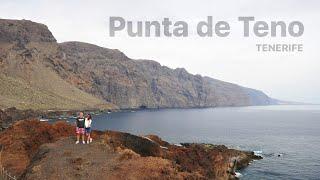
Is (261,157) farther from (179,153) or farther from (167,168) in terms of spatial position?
(167,168)

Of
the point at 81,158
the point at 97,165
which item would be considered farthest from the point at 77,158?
the point at 97,165

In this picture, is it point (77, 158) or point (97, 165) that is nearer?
point (97, 165)

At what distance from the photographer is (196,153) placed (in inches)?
2457

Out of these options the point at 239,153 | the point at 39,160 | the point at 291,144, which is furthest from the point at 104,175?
the point at 291,144

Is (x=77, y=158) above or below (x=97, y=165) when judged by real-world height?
above

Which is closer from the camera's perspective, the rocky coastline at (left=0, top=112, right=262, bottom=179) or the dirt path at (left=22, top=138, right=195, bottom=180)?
the dirt path at (left=22, top=138, right=195, bottom=180)

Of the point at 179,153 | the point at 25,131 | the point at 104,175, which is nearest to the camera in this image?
the point at 104,175

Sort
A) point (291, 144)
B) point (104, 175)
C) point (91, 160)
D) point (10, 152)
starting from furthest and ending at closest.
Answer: point (291, 144) < point (10, 152) < point (91, 160) < point (104, 175)

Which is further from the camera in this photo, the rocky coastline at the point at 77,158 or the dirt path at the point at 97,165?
the rocky coastline at the point at 77,158

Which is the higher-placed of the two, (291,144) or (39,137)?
(39,137)

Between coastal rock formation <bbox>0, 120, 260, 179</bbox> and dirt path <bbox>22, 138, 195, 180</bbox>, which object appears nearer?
dirt path <bbox>22, 138, 195, 180</bbox>

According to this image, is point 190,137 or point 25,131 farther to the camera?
point 190,137

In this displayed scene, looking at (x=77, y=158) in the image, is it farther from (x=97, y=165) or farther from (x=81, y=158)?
(x=97, y=165)

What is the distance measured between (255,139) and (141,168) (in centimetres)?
11402
